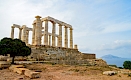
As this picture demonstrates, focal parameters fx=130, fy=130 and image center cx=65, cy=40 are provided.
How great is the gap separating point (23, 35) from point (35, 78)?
27.5 metres

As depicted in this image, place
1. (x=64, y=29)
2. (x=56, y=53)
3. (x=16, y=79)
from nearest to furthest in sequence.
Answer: (x=16, y=79) < (x=56, y=53) < (x=64, y=29)

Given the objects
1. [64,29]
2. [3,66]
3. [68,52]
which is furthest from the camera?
[64,29]

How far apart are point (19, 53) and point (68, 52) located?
1585 centimetres

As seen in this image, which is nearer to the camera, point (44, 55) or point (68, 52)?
point (44, 55)

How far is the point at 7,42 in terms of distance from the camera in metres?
16.8

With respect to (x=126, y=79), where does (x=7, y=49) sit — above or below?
above

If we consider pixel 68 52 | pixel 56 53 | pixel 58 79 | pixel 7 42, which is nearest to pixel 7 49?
pixel 7 42

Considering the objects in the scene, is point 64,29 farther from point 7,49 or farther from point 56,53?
point 7,49

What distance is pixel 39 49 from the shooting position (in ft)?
82.4

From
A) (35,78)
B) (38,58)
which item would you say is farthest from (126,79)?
(38,58)

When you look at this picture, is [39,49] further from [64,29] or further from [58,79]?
[58,79]

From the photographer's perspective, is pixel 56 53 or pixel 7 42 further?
pixel 56 53

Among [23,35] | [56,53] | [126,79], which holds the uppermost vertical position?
[23,35]

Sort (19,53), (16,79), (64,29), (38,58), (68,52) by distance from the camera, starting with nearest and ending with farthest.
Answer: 1. (16,79)
2. (19,53)
3. (38,58)
4. (68,52)
5. (64,29)
